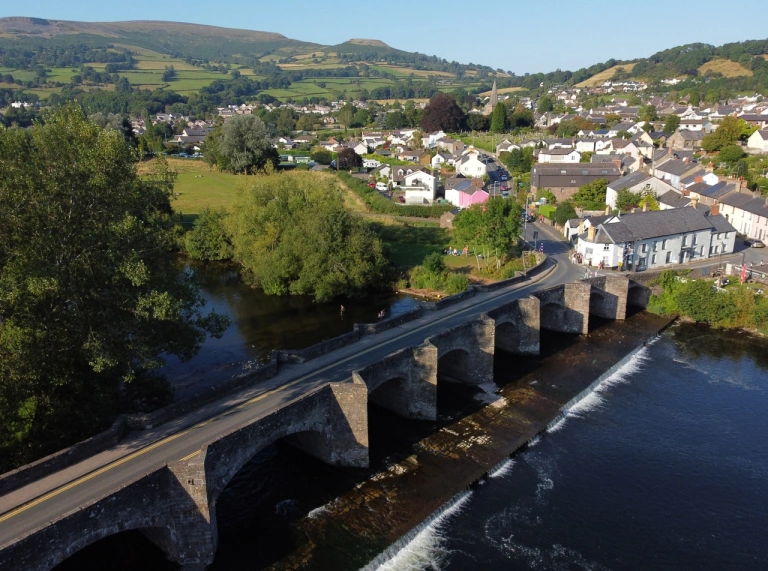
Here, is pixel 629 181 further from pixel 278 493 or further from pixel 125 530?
pixel 125 530

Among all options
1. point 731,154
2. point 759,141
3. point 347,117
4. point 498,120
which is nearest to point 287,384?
point 731,154

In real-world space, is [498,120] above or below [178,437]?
above

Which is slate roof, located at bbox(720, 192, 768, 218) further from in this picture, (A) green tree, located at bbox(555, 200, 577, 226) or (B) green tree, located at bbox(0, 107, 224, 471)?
(B) green tree, located at bbox(0, 107, 224, 471)

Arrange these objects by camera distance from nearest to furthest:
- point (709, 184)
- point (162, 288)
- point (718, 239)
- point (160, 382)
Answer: point (162, 288), point (160, 382), point (718, 239), point (709, 184)

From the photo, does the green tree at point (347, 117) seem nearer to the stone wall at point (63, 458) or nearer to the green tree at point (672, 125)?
the green tree at point (672, 125)

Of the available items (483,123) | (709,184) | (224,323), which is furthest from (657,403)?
(483,123)

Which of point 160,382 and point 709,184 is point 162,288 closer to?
Result: point 160,382

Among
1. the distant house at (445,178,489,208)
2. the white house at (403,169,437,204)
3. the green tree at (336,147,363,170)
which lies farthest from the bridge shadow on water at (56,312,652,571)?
the green tree at (336,147,363,170)
